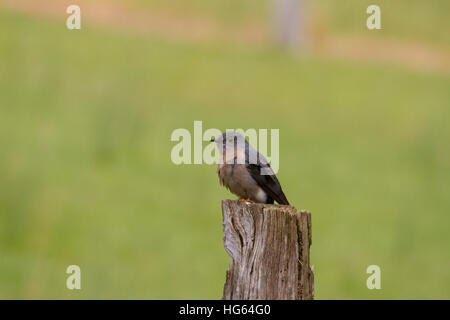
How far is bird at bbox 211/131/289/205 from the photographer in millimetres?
5836

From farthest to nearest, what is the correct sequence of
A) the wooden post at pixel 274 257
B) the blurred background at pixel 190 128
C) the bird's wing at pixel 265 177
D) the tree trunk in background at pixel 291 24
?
the tree trunk in background at pixel 291 24 → the blurred background at pixel 190 128 → the bird's wing at pixel 265 177 → the wooden post at pixel 274 257

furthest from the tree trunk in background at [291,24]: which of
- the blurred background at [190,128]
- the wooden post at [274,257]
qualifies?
the wooden post at [274,257]

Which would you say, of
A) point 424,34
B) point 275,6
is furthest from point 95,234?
point 424,34

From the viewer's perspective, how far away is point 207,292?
1255 cm

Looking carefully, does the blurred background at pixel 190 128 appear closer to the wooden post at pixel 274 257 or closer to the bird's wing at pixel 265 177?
the bird's wing at pixel 265 177

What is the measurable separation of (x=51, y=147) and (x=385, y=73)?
12592 mm

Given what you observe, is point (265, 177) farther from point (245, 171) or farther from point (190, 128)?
point (190, 128)

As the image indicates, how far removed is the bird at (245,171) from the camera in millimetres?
5836

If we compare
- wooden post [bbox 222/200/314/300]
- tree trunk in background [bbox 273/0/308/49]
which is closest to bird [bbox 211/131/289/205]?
wooden post [bbox 222/200/314/300]

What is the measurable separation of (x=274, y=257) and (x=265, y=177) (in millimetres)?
1219

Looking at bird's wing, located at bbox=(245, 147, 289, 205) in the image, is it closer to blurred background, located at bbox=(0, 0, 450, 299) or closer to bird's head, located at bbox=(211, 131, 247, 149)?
bird's head, located at bbox=(211, 131, 247, 149)

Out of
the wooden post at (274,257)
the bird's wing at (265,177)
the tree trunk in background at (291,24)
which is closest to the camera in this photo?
the wooden post at (274,257)

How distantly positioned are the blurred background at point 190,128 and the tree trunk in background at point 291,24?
9 cm

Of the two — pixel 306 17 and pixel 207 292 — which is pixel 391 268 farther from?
pixel 306 17
